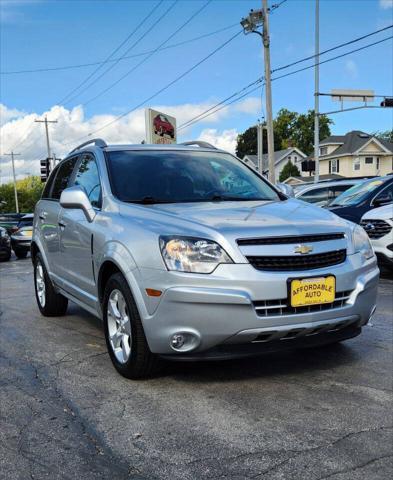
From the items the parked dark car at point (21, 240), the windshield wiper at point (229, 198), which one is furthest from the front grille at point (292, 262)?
the parked dark car at point (21, 240)

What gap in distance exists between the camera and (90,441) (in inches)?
115

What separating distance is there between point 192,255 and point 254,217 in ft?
2.01

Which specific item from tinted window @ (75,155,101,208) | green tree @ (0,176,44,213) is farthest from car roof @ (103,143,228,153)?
green tree @ (0,176,44,213)

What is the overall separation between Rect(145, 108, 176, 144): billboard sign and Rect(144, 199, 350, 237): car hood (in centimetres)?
1995

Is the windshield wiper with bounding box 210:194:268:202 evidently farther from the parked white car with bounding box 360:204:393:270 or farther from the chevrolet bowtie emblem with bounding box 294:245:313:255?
the parked white car with bounding box 360:204:393:270

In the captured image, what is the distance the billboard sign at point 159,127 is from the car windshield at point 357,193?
47.8 ft

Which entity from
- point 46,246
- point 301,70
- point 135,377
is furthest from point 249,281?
point 301,70

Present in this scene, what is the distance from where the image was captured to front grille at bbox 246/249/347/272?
3365mm

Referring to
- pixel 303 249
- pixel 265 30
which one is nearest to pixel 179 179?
pixel 303 249

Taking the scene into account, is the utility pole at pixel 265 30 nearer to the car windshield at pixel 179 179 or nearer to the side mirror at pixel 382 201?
the side mirror at pixel 382 201

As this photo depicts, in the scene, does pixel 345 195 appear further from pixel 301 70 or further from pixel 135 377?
pixel 301 70

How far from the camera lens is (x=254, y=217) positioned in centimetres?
372

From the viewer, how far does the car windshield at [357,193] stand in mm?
9680

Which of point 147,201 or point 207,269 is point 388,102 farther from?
point 207,269
